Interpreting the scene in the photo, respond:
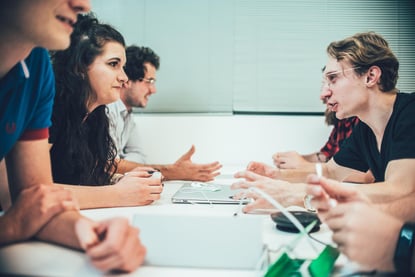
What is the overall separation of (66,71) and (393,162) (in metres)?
1.21

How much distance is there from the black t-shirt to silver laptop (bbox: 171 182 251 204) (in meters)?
0.51

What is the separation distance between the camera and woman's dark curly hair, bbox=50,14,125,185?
4.53 feet

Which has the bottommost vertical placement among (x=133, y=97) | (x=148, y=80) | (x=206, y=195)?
(x=206, y=195)

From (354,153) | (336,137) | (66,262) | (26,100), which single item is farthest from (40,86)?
(336,137)

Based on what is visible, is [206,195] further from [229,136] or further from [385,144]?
[229,136]

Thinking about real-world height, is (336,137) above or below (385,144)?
below

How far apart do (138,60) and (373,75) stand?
1.62m

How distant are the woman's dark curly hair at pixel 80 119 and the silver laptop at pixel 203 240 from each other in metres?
0.73

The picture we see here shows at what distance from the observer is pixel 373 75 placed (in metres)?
1.42

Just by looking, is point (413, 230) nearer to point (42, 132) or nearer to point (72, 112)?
point (42, 132)

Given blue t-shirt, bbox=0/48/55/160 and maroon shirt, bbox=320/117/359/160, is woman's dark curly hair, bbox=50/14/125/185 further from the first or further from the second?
maroon shirt, bbox=320/117/359/160

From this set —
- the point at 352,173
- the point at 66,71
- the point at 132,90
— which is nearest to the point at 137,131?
the point at 132,90

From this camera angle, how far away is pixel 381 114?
137 centimetres

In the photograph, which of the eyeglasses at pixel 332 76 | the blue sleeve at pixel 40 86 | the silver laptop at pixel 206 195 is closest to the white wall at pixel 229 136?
the eyeglasses at pixel 332 76
